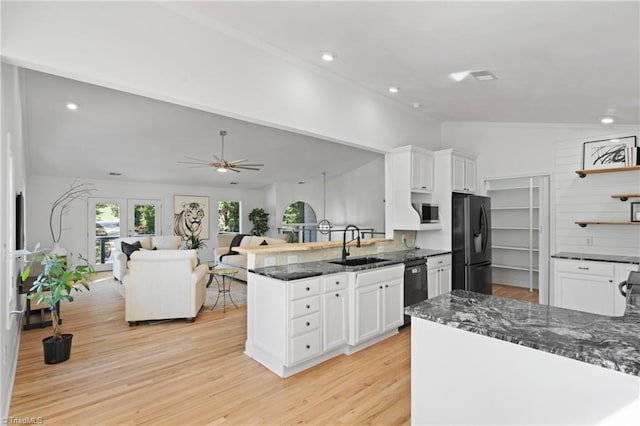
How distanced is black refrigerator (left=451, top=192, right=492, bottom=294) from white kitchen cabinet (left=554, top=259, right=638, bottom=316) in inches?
36.1

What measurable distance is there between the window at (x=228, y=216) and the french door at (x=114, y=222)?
176 cm

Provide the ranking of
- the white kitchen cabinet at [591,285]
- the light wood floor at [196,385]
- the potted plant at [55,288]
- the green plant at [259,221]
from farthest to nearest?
the green plant at [259,221], the white kitchen cabinet at [591,285], the potted plant at [55,288], the light wood floor at [196,385]

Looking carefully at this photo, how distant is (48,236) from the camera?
25.2 feet

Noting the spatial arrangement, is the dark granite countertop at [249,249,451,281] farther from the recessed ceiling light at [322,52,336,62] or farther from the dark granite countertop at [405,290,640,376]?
the recessed ceiling light at [322,52,336,62]

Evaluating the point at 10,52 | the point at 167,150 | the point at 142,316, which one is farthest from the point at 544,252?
the point at 167,150

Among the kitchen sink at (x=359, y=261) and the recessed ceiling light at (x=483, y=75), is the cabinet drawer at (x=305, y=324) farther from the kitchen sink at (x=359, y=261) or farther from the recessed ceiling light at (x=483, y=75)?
the recessed ceiling light at (x=483, y=75)

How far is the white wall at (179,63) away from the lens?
6.63ft

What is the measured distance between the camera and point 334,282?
3191 mm

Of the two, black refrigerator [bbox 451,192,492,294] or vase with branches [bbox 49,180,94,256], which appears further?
A: vase with branches [bbox 49,180,94,256]

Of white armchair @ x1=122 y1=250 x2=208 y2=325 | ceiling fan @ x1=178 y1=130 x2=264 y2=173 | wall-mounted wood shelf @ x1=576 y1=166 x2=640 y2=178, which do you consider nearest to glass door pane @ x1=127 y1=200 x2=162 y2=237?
ceiling fan @ x1=178 y1=130 x2=264 y2=173

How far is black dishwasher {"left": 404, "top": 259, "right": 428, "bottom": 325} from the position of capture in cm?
398

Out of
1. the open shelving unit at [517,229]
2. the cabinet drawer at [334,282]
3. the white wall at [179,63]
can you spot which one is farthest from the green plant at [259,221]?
the cabinet drawer at [334,282]

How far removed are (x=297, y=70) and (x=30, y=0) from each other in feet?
6.81

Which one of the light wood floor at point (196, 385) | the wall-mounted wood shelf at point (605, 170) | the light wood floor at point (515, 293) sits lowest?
the light wood floor at point (196, 385)
